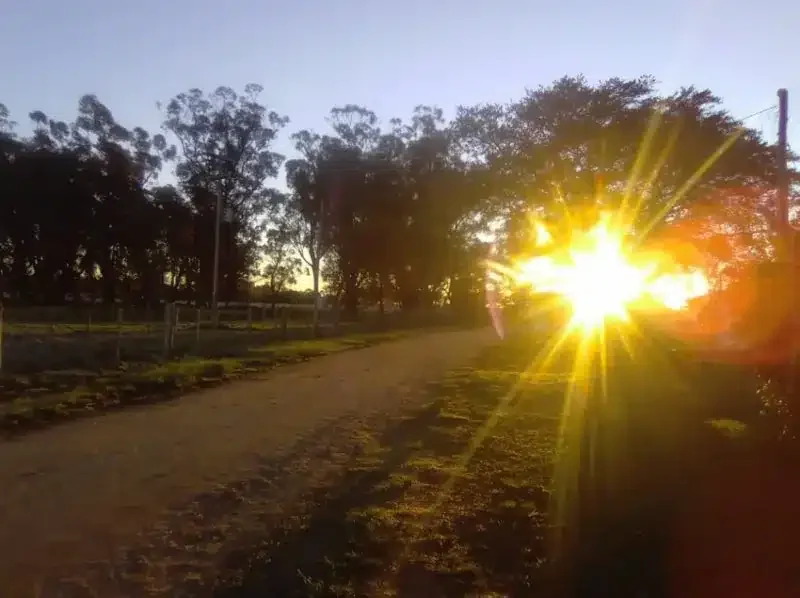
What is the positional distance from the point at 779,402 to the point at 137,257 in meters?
55.9

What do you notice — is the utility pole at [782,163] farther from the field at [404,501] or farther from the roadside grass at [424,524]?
the roadside grass at [424,524]

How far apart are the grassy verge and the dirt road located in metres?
0.58

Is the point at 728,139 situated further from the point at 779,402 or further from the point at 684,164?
the point at 779,402

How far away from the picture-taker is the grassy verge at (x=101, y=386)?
12672 mm

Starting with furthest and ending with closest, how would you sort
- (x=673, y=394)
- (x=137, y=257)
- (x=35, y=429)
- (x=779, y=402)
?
(x=137, y=257) < (x=673, y=394) < (x=35, y=429) < (x=779, y=402)

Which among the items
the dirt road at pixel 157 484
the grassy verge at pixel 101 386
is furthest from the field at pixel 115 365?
the dirt road at pixel 157 484

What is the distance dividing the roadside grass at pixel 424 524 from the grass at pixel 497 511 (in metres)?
0.01

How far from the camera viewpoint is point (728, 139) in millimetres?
20219

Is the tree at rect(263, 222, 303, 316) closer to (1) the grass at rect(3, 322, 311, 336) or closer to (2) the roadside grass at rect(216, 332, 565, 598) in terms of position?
(1) the grass at rect(3, 322, 311, 336)

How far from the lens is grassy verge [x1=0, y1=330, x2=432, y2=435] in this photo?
41.6 ft

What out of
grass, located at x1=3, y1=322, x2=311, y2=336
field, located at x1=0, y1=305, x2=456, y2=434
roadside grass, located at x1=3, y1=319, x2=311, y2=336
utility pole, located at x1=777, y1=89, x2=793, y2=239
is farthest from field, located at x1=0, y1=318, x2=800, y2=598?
roadside grass, located at x1=3, y1=319, x2=311, y2=336

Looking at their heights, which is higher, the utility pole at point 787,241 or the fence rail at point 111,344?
the utility pole at point 787,241

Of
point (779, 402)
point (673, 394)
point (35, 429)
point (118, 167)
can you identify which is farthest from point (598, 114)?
point (118, 167)

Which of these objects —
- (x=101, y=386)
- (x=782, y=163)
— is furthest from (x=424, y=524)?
(x=782, y=163)
